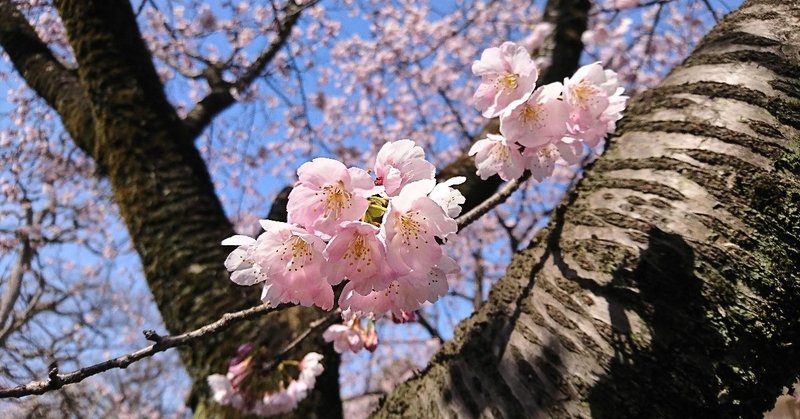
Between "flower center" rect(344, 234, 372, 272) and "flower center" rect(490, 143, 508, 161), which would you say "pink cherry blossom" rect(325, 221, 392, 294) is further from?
"flower center" rect(490, 143, 508, 161)

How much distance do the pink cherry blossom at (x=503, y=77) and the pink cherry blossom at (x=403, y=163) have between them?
34cm

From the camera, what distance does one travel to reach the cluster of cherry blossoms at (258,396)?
1.91 meters

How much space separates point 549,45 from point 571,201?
2.23m

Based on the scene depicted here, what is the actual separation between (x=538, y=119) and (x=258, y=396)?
142 cm

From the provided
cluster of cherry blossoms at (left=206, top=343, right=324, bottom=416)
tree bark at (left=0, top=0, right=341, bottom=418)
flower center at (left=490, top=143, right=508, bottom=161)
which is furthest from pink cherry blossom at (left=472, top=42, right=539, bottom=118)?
tree bark at (left=0, top=0, right=341, bottom=418)

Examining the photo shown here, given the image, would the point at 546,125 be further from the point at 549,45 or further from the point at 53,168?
the point at 53,168

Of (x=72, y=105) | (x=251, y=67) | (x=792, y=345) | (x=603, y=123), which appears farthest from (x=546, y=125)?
(x=251, y=67)

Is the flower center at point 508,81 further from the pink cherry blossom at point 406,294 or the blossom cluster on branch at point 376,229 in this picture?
the pink cherry blossom at point 406,294

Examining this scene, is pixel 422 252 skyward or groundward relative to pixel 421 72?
groundward

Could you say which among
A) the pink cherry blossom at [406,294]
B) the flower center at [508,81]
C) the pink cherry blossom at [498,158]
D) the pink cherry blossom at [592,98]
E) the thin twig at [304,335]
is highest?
the flower center at [508,81]

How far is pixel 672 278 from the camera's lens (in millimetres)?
1072

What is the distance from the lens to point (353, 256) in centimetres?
91

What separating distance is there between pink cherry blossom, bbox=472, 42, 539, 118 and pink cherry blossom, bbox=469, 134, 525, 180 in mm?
87

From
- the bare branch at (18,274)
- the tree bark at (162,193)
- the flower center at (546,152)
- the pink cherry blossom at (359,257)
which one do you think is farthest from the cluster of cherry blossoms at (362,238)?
the bare branch at (18,274)
